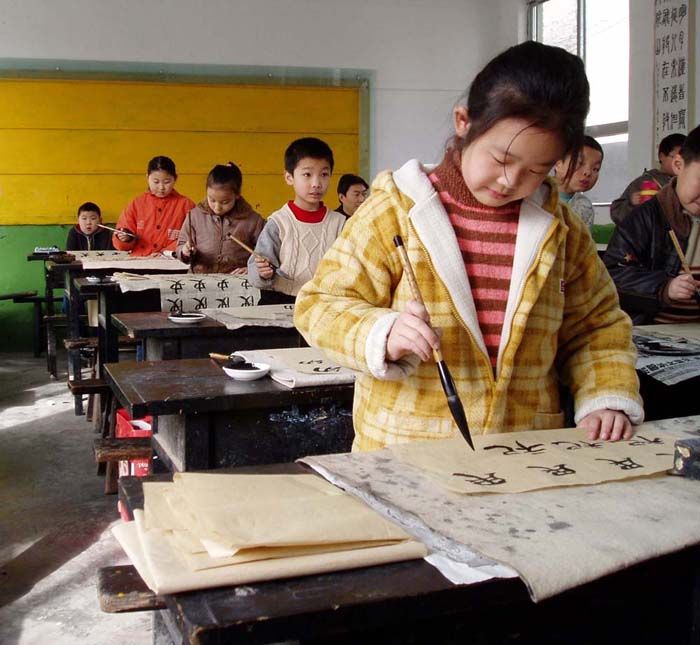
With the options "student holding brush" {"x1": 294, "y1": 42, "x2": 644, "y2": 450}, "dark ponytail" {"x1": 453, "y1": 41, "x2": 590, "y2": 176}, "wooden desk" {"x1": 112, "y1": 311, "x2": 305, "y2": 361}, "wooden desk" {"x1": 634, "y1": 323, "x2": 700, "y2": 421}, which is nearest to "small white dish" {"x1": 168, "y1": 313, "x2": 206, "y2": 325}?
"wooden desk" {"x1": 112, "y1": 311, "x2": 305, "y2": 361}

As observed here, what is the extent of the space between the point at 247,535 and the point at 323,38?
780 cm

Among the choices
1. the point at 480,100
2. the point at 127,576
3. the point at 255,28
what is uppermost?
the point at 255,28

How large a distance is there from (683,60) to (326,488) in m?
5.40

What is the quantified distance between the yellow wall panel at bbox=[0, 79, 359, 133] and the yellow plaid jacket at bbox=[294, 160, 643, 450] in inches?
267

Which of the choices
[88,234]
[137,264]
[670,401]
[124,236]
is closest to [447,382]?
[670,401]

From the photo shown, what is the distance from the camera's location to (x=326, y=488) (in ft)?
3.61

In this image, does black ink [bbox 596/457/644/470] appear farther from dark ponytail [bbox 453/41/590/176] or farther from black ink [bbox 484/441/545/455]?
dark ponytail [bbox 453/41/590/176]

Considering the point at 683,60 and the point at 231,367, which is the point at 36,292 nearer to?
the point at 683,60

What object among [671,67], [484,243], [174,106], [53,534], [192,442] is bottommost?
[53,534]

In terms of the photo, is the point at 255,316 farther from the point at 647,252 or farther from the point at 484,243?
the point at 484,243

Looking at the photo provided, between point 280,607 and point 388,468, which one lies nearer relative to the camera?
point 280,607

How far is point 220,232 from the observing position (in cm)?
493

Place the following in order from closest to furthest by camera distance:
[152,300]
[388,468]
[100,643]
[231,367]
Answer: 1. [388,468]
2. [231,367]
3. [100,643]
4. [152,300]

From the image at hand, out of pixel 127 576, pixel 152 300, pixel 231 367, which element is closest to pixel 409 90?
pixel 152 300
